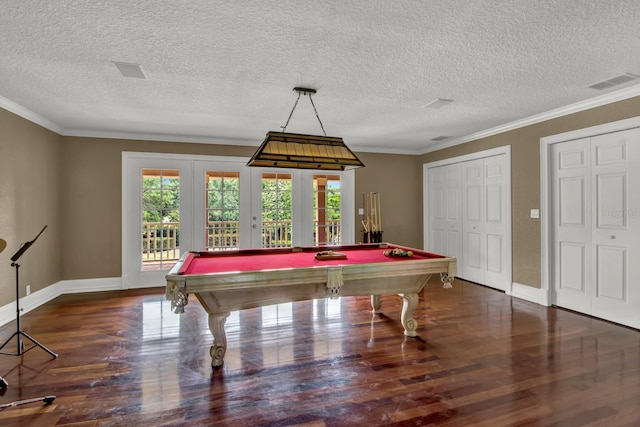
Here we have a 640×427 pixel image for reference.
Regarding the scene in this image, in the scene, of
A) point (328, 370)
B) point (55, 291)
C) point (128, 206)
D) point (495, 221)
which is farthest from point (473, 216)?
point (55, 291)

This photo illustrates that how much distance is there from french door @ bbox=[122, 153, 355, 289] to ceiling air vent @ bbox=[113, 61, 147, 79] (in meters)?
2.46

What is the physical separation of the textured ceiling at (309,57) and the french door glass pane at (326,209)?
6.01 feet

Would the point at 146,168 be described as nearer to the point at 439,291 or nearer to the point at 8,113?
the point at 8,113

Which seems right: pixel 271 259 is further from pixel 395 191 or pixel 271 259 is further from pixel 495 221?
pixel 395 191

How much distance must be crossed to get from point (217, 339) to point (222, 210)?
125 inches

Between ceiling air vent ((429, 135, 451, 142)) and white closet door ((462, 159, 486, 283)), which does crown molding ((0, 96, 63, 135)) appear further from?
white closet door ((462, 159, 486, 283))

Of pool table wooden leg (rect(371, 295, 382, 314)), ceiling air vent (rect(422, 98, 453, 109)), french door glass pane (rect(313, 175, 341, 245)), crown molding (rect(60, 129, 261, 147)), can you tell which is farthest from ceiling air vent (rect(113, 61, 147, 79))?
french door glass pane (rect(313, 175, 341, 245))

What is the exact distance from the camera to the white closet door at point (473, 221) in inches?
210

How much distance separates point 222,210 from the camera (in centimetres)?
553

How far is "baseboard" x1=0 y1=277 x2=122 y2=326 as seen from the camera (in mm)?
3701

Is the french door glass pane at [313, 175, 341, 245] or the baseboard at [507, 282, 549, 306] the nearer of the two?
the baseboard at [507, 282, 549, 306]

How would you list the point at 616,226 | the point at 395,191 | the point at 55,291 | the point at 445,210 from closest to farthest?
1. the point at 616,226
2. the point at 55,291
3. the point at 445,210
4. the point at 395,191

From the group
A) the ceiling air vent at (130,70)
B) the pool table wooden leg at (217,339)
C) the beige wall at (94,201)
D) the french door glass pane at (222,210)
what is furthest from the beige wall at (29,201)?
the pool table wooden leg at (217,339)

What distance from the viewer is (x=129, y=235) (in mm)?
5152
